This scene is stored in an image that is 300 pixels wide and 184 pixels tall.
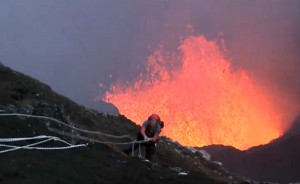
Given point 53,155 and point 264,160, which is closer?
point 53,155

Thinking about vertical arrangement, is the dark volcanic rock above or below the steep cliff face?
above

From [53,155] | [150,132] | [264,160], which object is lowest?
[53,155]

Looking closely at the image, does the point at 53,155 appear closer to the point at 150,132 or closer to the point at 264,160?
the point at 150,132

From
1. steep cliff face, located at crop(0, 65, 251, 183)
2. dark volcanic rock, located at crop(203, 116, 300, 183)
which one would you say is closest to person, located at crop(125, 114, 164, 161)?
steep cliff face, located at crop(0, 65, 251, 183)

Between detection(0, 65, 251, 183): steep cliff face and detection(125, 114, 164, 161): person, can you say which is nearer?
detection(0, 65, 251, 183): steep cliff face

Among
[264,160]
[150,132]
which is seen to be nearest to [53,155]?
[150,132]

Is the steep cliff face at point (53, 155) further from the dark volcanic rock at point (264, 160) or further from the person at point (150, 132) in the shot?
the dark volcanic rock at point (264, 160)

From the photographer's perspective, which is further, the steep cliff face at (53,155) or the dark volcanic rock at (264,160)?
the dark volcanic rock at (264,160)

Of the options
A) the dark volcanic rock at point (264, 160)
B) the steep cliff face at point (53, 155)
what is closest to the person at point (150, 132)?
the steep cliff face at point (53, 155)

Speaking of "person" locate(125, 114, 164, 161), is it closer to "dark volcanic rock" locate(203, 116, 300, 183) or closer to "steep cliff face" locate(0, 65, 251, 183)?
"steep cliff face" locate(0, 65, 251, 183)

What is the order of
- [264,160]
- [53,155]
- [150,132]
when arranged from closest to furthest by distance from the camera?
[53,155]
[150,132]
[264,160]

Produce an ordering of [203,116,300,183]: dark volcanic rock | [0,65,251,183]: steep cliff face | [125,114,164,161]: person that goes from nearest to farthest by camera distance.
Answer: [0,65,251,183]: steep cliff face → [125,114,164,161]: person → [203,116,300,183]: dark volcanic rock

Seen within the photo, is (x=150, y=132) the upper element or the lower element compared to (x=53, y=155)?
upper

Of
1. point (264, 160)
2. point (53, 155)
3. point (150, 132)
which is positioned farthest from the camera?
point (264, 160)
